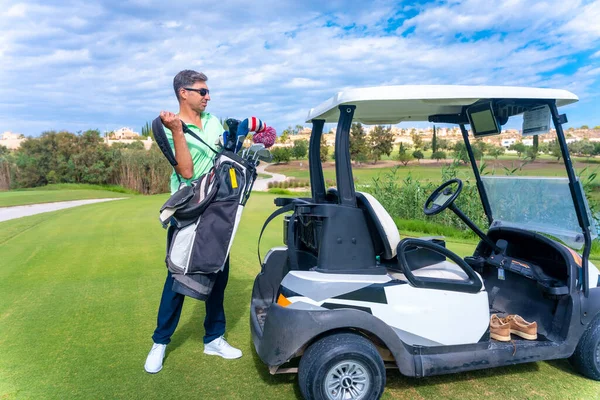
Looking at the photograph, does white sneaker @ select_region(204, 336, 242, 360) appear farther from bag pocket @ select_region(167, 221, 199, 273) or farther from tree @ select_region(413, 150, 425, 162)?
tree @ select_region(413, 150, 425, 162)

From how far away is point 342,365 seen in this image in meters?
2.23

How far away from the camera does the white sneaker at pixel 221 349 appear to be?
9.40ft

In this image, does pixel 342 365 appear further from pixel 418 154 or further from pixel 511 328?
pixel 418 154

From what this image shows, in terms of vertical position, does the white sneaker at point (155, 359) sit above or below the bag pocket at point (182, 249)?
below

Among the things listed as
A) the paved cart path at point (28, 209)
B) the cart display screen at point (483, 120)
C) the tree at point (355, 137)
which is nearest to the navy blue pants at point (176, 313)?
the tree at point (355, 137)

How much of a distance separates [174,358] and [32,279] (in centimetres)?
276

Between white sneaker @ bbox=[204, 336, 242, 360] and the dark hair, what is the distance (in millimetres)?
1642

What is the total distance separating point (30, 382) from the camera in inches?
99.8

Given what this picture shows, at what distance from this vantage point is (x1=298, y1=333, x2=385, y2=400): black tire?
2195 mm

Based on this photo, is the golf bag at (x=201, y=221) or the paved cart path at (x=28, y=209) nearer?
the golf bag at (x=201, y=221)

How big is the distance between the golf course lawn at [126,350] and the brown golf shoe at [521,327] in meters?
0.24

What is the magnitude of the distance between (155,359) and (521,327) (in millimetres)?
2274

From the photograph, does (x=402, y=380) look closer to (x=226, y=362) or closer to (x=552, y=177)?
(x=226, y=362)

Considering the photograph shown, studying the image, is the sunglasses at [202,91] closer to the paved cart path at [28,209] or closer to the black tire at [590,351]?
the black tire at [590,351]
